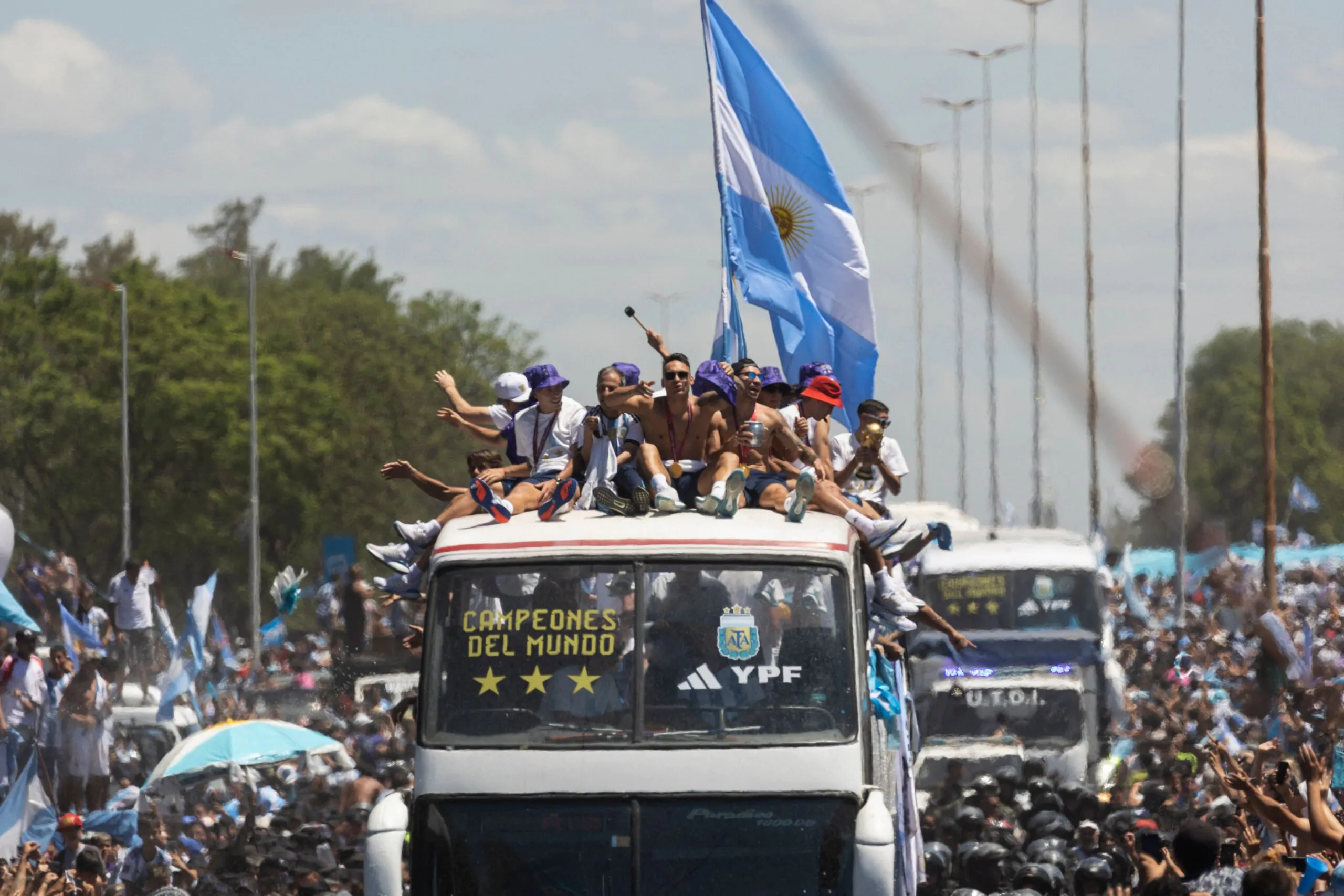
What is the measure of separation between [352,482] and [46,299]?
899 centimetres

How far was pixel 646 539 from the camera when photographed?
11023 mm

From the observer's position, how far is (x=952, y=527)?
92.3 feet

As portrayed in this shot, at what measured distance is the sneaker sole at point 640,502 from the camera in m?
11.4

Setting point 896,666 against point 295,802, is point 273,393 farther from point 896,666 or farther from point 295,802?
point 896,666

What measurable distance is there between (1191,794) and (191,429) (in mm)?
42751

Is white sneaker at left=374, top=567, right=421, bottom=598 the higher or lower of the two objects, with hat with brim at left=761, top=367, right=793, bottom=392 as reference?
lower

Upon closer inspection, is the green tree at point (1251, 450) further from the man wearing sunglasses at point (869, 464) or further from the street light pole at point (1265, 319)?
the man wearing sunglasses at point (869, 464)

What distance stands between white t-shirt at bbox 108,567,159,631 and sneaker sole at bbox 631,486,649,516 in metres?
18.7

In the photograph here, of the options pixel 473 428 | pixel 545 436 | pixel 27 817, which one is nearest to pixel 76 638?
pixel 27 817

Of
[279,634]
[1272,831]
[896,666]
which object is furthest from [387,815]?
[279,634]

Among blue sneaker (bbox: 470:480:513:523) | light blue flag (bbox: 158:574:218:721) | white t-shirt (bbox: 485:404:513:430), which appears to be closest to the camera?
blue sneaker (bbox: 470:480:513:523)

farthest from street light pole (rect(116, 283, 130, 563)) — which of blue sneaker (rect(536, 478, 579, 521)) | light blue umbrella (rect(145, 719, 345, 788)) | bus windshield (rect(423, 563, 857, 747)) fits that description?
bus windshield (rect(423, 563, 857, 747))

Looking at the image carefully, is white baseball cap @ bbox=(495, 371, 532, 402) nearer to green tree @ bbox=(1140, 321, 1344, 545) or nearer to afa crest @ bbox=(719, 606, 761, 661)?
afa crest @ bbox=(719, 606, 761, 661)

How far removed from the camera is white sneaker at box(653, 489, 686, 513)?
11.4m
